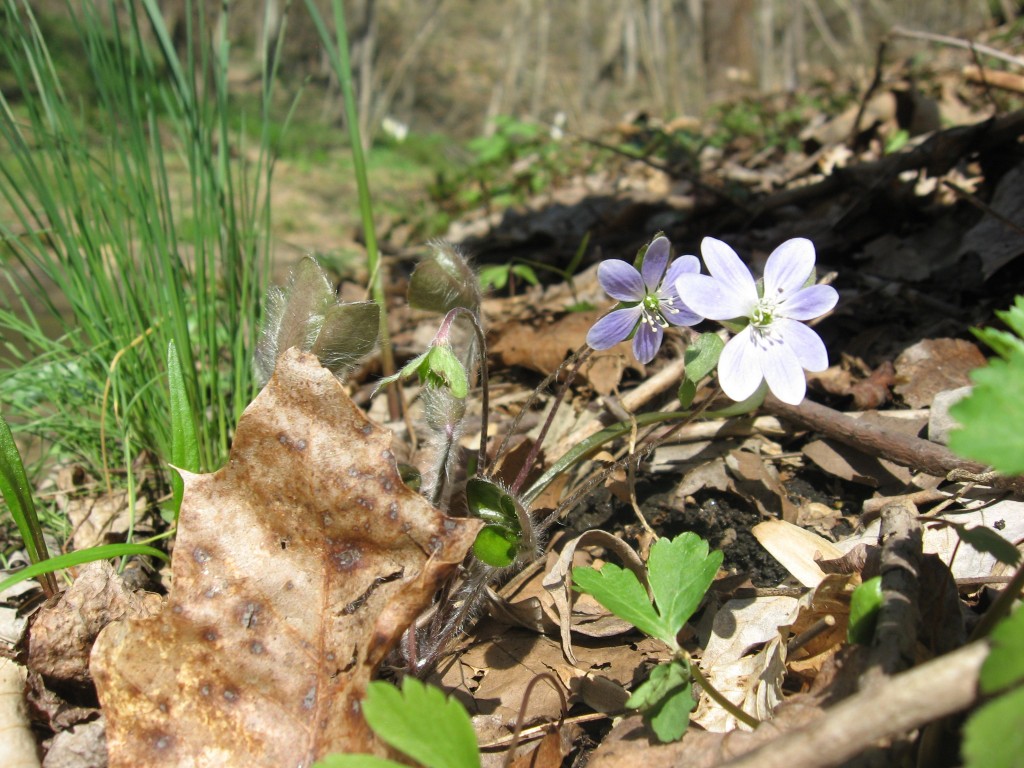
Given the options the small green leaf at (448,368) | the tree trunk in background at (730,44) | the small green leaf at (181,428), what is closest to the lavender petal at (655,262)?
the small green leaf at (448,368)

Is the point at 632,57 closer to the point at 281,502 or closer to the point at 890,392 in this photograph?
the point at 890,392

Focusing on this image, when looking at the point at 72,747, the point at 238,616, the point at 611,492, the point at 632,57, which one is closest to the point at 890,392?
the point at 611,492

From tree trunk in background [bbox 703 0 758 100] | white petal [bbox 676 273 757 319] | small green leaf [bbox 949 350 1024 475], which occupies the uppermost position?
small green leaf [bbox 949 350 1024 475]

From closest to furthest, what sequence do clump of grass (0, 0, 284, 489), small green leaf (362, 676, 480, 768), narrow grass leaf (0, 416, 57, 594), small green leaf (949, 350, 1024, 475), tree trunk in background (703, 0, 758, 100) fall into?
small green leaf (949, 350, 1024, 475) < small green leaf (362, 676, 480, 768) < narrow grass leaf (0, 416, 57, 594) < clump of grass (0, 0, 284, 489) < tree trunk in background (703, 0, 758, 100)

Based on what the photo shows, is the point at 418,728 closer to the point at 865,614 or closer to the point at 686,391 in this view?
the point at 865,614

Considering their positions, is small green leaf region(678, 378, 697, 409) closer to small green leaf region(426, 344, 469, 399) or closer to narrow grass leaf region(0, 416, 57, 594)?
small green leaf region(426, 344, 469, 399)

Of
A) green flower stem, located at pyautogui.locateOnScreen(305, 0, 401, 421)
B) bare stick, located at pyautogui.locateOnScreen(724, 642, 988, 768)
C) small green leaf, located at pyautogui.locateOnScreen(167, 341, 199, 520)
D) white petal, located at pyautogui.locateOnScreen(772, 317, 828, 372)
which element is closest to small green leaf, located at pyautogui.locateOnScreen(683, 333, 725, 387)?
white petal, located at pyautogui.locateOnScreen(772, 317, 828, 372)

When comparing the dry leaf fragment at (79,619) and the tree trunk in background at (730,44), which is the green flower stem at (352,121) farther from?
the tree trunk in background at (730,44)

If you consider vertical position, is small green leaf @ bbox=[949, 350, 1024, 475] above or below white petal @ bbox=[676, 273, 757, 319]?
above
